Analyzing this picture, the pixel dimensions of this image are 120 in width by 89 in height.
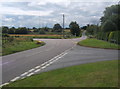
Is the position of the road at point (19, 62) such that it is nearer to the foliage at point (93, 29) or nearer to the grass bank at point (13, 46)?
the grass bank at point (13, 46)

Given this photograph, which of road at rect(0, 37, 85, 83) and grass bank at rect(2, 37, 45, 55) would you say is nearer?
road at rect(0, 37, 85, 83)

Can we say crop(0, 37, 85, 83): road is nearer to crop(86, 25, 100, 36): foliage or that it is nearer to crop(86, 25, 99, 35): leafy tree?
crop(86, 25, 100, 36): foliage

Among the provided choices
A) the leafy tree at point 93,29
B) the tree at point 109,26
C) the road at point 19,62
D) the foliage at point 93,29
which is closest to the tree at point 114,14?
the tree at point 109,26

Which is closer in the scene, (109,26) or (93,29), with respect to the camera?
(109,26)

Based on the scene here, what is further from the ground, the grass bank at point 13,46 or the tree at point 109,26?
the tree at point 109,26

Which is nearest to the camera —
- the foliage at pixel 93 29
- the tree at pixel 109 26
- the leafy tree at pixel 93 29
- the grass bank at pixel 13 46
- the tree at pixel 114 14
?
the grass bank at pixel 13 46

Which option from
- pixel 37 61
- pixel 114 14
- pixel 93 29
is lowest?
pixel 37 61

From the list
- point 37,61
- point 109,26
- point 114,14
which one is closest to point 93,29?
point 114,14

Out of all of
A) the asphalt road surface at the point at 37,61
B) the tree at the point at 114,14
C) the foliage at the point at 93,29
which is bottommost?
the asphalt road surface at the point at 37,61

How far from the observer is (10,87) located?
548 centimetres

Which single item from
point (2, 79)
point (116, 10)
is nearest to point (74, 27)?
point (116, 10)

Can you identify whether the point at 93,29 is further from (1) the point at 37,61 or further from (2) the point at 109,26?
(1) the point at 37,61

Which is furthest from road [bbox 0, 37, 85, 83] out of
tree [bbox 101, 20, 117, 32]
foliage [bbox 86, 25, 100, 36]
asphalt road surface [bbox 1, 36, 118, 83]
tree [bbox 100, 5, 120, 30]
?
foliage [bbox 86, 25, 100, 36]

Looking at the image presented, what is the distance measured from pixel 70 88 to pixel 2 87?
7.23 feet
